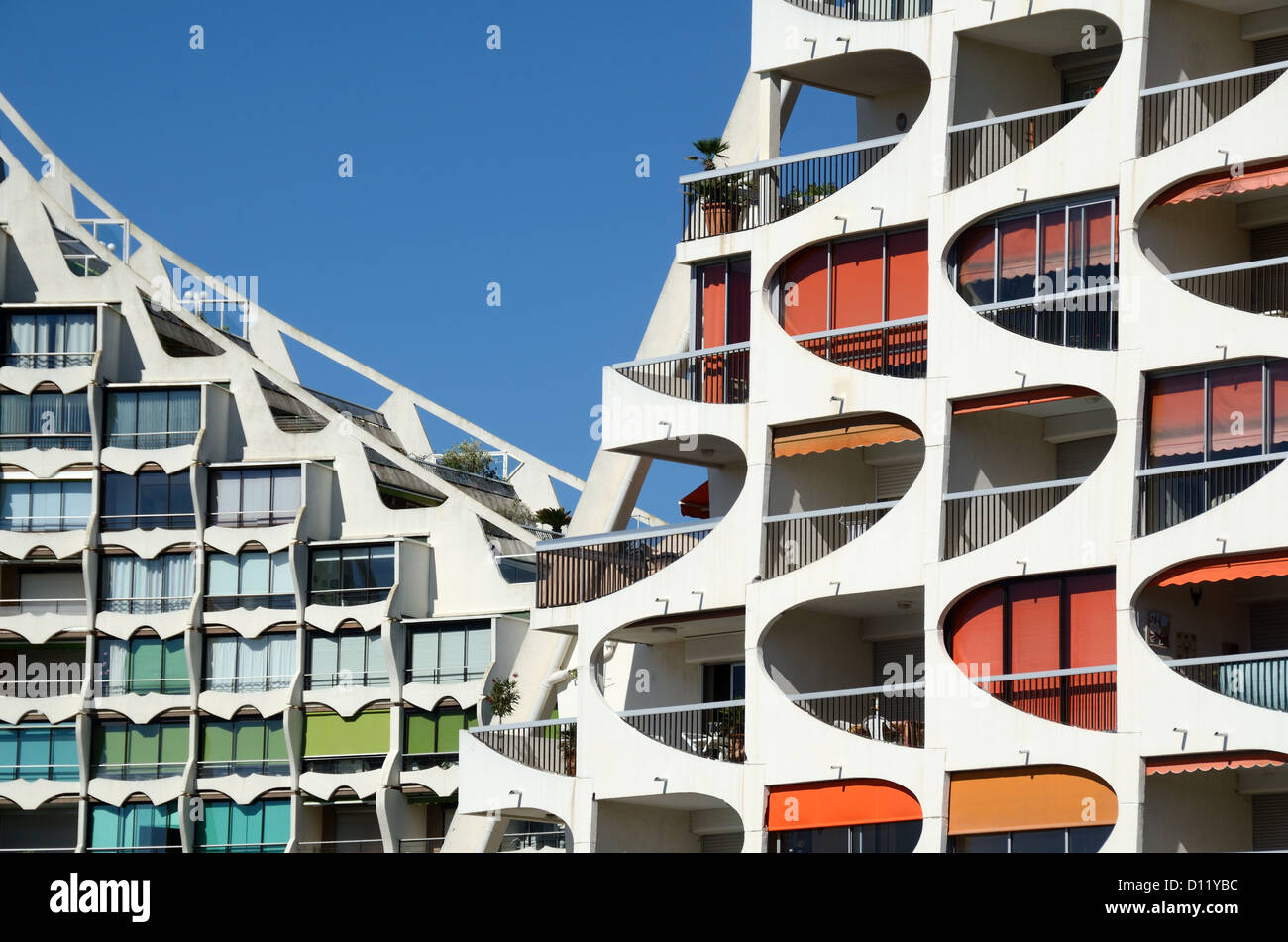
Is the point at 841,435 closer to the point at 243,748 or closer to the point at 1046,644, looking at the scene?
the point at 1046,644

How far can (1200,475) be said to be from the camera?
37.6 metres

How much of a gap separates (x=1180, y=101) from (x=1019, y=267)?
402 cm

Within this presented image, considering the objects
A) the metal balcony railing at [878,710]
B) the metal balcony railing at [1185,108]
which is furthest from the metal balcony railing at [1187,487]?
the metal balcony railing at [1185,108]

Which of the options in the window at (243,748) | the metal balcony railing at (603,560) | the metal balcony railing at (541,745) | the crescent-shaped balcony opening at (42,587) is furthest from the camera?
the crescent-shaped balcony opening at (42,587)

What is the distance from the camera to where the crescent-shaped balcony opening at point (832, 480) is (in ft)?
140

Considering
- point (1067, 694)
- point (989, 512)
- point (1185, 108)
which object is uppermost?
point (1185, 108)

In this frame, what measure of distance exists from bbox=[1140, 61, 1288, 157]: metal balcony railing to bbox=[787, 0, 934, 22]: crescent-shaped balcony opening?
215 inches

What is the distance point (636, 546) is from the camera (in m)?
46.8

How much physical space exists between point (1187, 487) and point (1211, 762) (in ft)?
15.1

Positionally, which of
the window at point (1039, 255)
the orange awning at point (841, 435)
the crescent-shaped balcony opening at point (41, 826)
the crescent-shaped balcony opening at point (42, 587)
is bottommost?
the crescent-shaped balcony opening at point (41, 826)

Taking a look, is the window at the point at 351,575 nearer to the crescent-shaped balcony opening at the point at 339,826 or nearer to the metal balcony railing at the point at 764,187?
the crescent-shaped balcony opening at the point at 339,826

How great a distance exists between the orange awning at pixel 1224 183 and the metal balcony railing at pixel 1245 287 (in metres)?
1.27

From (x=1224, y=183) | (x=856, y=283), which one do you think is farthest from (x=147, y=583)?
(x=1224, y=183)
